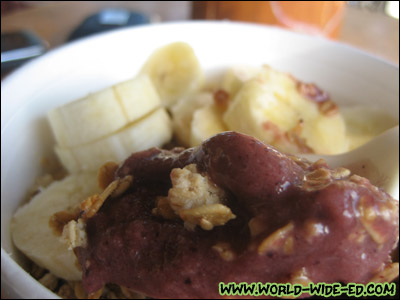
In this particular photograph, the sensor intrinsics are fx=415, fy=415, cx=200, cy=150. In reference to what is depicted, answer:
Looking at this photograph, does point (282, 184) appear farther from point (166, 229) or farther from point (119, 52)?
point (119, 52)

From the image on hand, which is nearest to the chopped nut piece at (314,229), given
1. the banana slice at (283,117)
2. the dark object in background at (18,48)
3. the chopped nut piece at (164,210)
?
the chopped nut piece at (164,210)

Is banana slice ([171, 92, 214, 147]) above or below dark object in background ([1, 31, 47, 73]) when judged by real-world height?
below

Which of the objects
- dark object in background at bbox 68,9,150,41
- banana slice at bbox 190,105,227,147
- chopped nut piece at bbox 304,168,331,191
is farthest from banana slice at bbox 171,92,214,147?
dark object in background at bbox 68,9,150,41

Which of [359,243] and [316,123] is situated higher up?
[359,243]

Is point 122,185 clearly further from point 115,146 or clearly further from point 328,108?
point 328,108

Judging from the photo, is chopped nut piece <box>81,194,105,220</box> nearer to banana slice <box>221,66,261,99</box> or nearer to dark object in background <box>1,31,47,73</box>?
banana slice <box>221,66,261,99</box>

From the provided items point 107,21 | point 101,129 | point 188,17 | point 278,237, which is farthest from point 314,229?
point 107,21

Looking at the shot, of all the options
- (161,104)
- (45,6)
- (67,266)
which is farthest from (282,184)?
(45,6)

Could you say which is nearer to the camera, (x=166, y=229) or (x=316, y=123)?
(x=166, y=229)
